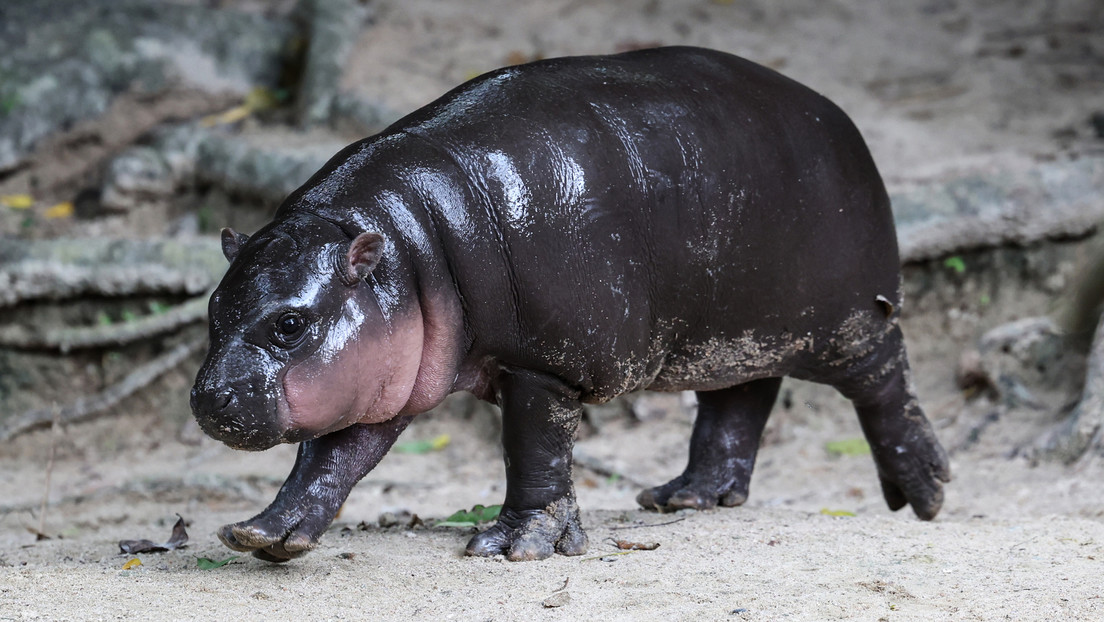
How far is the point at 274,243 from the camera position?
3.48 meters

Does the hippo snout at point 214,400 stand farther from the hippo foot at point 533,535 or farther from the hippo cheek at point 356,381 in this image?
the hippo foot at point 533,535

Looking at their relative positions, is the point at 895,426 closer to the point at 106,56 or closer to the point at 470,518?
the point at 470,518

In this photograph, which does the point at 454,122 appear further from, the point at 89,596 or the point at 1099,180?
the point at 1099,180

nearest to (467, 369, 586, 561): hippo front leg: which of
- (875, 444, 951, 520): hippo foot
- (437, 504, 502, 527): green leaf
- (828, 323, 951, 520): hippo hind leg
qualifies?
(437, 504, 502, 527): green leaf

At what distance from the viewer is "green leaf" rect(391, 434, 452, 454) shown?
6953mm

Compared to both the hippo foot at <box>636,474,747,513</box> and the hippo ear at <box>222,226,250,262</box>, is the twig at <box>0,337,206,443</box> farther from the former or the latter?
the hippo ear at <box>222,226,250,262</box>

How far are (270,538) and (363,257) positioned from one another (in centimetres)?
85

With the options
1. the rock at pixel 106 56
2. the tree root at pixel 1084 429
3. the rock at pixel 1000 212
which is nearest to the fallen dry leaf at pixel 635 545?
the tree root at pixel 1084 429

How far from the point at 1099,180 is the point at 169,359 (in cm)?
519

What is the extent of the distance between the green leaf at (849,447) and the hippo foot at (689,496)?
1.66 metres

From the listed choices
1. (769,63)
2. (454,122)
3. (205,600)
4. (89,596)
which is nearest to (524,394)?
(454,122)

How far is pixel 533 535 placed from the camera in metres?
3.86

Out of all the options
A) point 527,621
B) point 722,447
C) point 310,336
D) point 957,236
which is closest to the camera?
point 527,621

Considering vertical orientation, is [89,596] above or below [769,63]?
below
